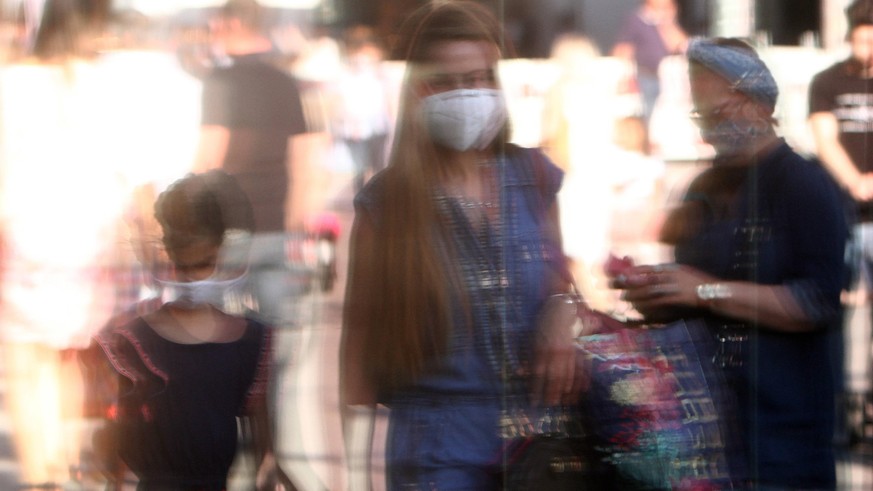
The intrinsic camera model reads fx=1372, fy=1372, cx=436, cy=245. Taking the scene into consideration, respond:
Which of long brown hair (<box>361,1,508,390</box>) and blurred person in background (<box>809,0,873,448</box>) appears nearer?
long brown hair (<box>361,1,508,390</box>)

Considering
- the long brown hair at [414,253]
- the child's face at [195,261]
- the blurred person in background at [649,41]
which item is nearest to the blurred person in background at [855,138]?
the blurred person in background at [649,41]

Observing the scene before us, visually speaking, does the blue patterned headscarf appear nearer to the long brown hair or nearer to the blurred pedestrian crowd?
the blurred pedestrian crowd

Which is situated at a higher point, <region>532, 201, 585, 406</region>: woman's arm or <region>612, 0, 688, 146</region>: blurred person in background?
<region>612, 0, 688, 146</region>: blurred person in background

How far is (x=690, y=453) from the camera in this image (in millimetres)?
2979

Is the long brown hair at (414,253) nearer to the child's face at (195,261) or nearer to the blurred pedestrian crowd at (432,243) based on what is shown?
the blurred pedestrian crowd at (432,243)

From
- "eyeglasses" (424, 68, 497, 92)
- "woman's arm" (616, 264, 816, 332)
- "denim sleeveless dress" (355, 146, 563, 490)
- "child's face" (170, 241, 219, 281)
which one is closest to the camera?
"denim sleeveless dress" (355, 146, 563, 490)

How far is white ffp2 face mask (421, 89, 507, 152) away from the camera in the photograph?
3.06 metres

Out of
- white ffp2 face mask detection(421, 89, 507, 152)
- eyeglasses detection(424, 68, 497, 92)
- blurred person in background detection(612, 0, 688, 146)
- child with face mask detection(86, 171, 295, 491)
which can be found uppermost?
blurred person in background detection(612, 0, 688, 146)

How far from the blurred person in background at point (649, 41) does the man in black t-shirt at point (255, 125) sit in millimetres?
936

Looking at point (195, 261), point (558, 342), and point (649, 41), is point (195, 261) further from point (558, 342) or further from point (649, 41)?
point (649, 41)

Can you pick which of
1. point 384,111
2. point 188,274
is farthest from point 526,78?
point 188,274

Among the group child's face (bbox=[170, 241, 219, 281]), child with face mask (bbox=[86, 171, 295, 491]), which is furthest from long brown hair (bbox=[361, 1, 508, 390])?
child's face (bbox=[170, 241, 219, 281])

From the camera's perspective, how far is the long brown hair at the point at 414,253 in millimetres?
A: 3057

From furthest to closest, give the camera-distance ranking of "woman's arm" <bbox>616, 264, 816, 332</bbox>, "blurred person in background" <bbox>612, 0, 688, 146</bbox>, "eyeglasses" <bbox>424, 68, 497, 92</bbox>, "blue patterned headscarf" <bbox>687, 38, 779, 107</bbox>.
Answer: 1. "blurred person in background" <bbox>612, 0, 688, 146</bbox>
2. "blue patterned headscarf" <bbox>687, 38, 779, 107</bbox>
3. "woman's arm" <bbox>616, 264, 816, 332</bbox>
4. "eyeglasses" <bbox>424, 68, 497, 92</bbox>
